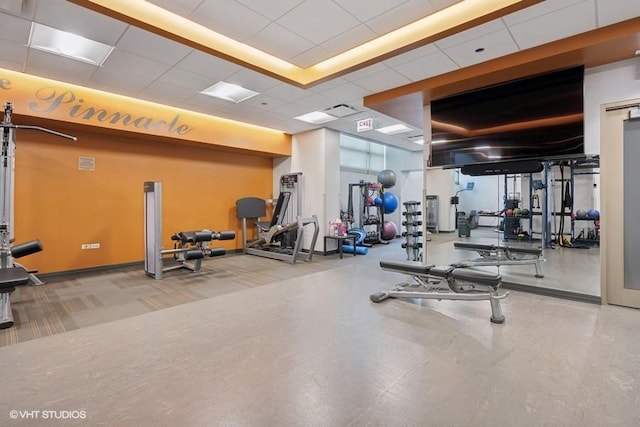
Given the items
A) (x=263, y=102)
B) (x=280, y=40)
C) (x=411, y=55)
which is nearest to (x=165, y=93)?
(x=263, y=102)

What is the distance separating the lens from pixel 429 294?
11.2ft

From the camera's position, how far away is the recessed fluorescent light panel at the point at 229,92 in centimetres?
484

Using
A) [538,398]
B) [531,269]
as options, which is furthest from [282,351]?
[531,269]

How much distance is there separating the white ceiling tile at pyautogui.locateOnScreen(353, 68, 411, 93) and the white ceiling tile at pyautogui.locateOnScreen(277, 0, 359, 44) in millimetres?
920

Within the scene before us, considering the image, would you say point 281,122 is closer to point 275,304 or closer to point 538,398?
point 275,304

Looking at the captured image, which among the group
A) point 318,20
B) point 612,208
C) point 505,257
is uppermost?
point 318,20

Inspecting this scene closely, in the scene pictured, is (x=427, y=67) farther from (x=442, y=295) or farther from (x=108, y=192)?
(x=108, y=192)

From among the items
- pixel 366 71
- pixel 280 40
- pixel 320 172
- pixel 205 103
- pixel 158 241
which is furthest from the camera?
pixel 320 172

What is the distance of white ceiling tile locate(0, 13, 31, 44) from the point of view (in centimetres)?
301

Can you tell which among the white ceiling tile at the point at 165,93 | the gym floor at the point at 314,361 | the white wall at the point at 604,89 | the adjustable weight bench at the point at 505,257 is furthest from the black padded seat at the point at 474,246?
the white ceiling tile at the point at 165,93

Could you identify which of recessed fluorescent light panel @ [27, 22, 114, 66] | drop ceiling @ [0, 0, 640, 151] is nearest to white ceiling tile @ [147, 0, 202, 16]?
drop ceiling @ [0, 0, 640, 151]

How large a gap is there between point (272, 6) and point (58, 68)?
3201mm

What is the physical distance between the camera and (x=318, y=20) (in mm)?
3301

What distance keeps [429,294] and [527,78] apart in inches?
121
